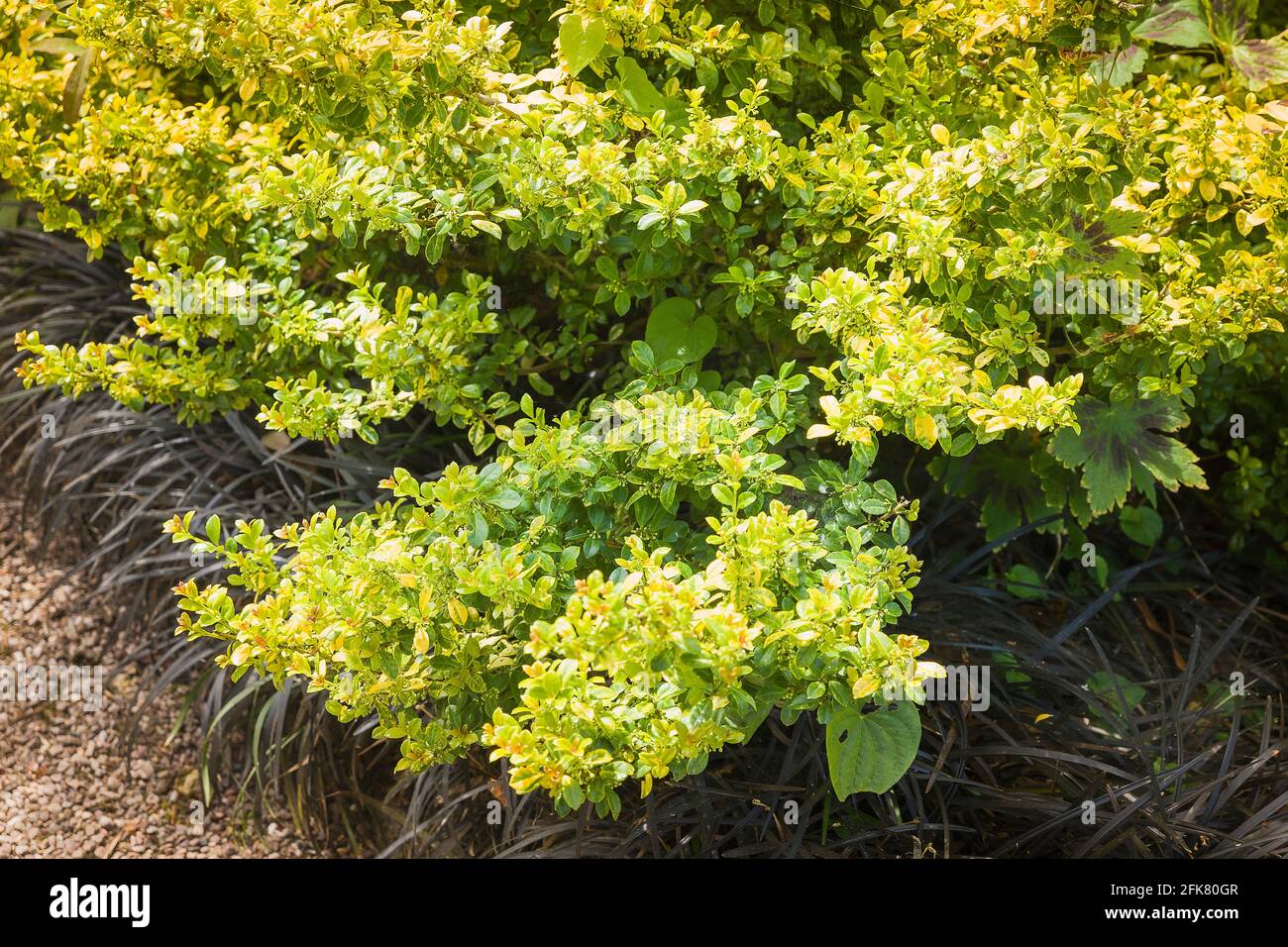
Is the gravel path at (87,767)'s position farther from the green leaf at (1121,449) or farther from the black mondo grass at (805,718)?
the green leaf at (1121,449)

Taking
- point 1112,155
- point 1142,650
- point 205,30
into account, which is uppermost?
point 205,30

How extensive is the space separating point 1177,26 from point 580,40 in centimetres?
140

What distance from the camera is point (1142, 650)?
275cm

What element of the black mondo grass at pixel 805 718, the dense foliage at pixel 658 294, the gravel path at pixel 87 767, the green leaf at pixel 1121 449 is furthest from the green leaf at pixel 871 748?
the gravel path at pixel 87 767

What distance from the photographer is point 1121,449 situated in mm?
2330

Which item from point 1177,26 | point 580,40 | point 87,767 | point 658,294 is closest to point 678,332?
point 658,294

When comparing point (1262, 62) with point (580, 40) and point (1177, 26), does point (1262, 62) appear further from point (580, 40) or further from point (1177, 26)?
point (580, 40)

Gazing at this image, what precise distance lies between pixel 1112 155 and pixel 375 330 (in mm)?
1374

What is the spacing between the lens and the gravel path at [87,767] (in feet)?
8.91

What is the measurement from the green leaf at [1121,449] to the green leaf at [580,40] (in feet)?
3.94

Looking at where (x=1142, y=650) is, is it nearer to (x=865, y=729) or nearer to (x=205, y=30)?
(x=865, y=729)

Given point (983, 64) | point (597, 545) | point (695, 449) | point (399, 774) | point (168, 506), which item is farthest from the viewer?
point (168, 506)

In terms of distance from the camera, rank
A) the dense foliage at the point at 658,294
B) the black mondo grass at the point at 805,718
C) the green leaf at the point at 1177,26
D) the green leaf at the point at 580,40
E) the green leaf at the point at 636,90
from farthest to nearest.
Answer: the green leaf at the point at 1177,26, the black mondo grass at the point at 805,718, the green leaf at the point at 636,90, the green leaf at the point at 580,40, the dense foliage at the point at 658,294

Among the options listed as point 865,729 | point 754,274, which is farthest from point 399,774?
point 754,274
